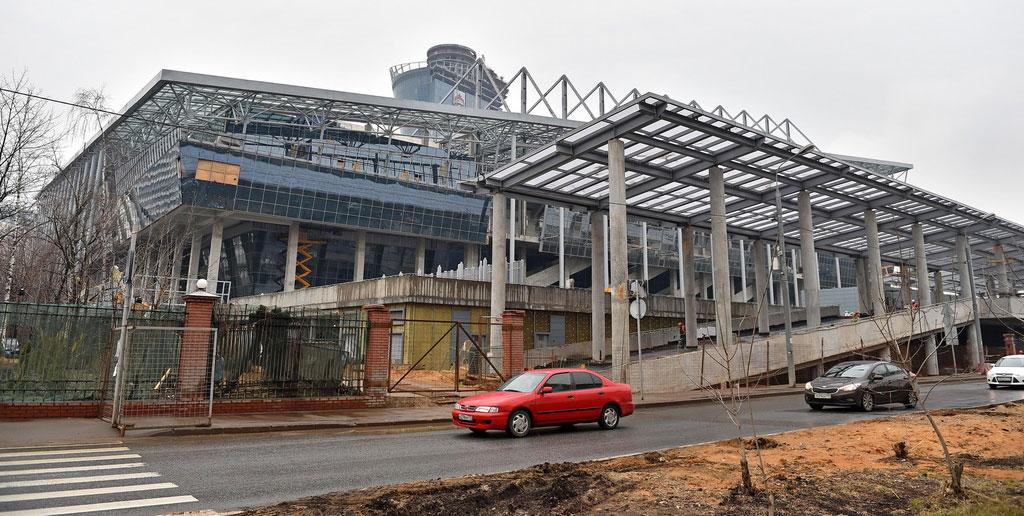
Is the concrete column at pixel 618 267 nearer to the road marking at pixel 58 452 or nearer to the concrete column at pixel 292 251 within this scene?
the road marking at pixel 58 452

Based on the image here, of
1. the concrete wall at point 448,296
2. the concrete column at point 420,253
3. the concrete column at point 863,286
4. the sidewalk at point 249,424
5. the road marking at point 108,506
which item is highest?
the concrete column at point 420,253

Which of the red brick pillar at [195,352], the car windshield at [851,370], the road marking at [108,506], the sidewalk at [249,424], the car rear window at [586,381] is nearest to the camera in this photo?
the road marking at [108,506]

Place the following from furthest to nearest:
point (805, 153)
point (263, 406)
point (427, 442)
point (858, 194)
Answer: point (858, 194)
point (805, 153)
point (263, 406)
point (427, 442)

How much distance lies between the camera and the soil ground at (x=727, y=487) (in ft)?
20.6

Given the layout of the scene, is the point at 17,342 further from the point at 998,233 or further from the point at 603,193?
the point at 998,233

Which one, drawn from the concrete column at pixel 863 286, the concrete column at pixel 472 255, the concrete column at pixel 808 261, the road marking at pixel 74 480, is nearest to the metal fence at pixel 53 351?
the road marking at pixel 74 480

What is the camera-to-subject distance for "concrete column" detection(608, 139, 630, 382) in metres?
24.2

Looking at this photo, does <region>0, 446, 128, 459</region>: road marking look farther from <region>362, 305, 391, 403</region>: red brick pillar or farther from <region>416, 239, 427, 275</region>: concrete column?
<region>416, 239, 427, 275</region>: concrete column

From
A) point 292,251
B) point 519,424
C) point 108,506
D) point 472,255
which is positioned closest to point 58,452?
point 108,506

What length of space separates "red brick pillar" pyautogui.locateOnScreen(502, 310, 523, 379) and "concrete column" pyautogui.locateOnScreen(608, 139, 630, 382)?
4.21m

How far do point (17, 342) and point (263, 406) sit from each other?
5396mm

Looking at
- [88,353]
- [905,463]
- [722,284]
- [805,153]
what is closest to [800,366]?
[722,284]

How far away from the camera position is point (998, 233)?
4950 cm

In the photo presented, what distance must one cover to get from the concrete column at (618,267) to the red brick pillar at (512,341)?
421cm
